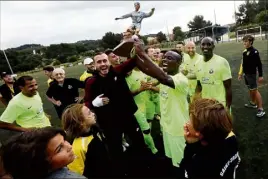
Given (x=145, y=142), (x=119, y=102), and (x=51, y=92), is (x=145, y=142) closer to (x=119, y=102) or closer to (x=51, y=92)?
(x=119, y=102)

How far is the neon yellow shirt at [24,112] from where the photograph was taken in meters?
3.86

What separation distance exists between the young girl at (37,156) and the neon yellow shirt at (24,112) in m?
2.63

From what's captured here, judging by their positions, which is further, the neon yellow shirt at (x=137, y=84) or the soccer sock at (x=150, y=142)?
the neon yellow shirt at (x=137, y=84)

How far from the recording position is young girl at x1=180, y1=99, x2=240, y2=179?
177 centimetres

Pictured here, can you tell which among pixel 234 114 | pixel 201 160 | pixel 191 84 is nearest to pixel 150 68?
pixel 201 160

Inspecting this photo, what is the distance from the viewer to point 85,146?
2.39 m

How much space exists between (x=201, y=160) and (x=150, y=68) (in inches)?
42.1

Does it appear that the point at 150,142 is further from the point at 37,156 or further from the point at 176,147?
the point at 37,156

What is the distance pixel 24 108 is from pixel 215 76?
115 inches

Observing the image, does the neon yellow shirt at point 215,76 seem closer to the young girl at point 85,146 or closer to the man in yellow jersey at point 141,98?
the man in yellow jersey at point 141,98

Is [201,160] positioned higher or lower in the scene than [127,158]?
higher

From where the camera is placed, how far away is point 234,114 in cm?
664

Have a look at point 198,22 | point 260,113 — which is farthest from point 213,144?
point 198,22

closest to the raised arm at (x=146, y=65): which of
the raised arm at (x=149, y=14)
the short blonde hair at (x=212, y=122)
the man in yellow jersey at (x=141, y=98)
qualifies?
the short blonde hair at (x=212, y=122)
